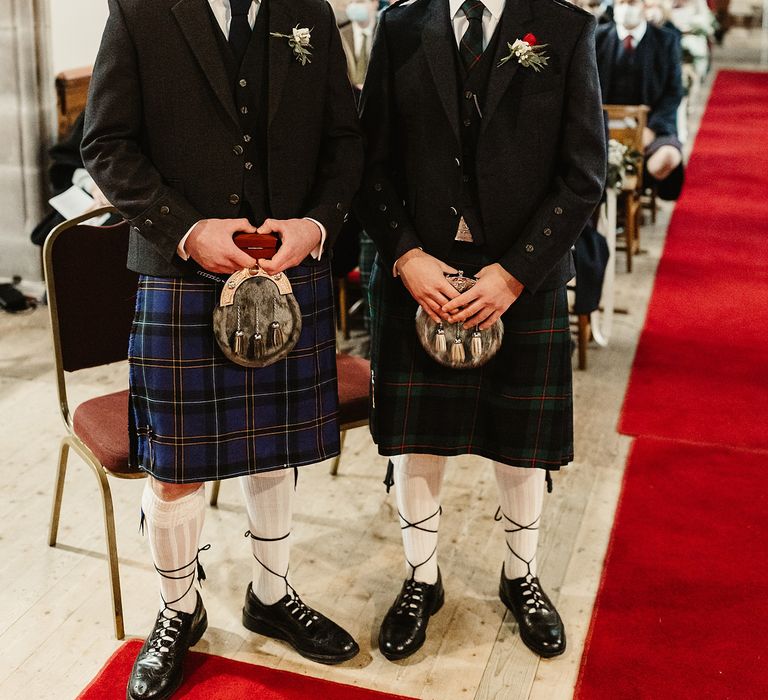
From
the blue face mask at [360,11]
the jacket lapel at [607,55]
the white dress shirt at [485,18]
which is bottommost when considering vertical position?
the jacket lapel at [607,55]

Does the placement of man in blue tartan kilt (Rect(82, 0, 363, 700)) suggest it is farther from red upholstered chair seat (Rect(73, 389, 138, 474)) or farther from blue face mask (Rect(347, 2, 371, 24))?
blue face mask (Rect(347, 2, 371, 24))

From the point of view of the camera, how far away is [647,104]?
5.82 m

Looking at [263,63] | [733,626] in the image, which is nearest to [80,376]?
[263,63]

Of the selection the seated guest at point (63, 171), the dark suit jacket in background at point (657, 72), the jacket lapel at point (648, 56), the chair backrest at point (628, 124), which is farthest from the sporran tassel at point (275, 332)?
the jacket lapel at point (648, 56)

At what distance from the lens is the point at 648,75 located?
574cm

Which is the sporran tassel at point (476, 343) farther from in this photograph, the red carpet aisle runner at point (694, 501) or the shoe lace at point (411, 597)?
the red carpet aisle runner at point (694, 501)

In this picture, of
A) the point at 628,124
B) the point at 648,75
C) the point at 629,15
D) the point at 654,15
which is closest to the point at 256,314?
the point at 628,124

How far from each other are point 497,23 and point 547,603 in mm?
1358

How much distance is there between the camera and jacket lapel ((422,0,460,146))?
7.07 ft

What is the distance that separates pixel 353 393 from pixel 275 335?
706 millimetres

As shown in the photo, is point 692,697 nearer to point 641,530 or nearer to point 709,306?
point 641,530

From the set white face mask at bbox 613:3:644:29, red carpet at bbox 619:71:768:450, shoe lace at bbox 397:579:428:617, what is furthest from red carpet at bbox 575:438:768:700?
white face mask at bbox 613:3:644:29

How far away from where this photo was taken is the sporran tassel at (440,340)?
223 cm

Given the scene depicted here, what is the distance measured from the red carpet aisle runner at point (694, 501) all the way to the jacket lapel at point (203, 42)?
4.97 feet
